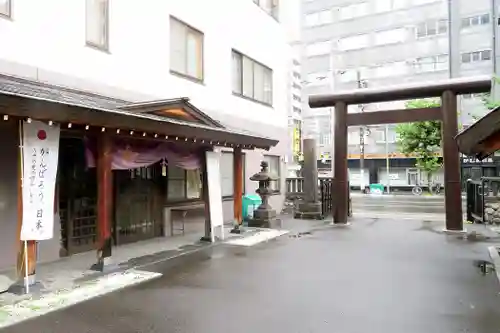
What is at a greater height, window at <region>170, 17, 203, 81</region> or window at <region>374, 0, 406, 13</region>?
window at <region>374, 0, 406, 13</region>

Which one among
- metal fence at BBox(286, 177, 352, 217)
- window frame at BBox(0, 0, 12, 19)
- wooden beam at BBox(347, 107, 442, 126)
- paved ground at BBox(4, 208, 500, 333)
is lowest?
paved ground at BBox(4, 208, 500, 333)

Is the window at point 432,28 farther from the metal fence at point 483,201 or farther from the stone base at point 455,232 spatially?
the stone base at point 455,232

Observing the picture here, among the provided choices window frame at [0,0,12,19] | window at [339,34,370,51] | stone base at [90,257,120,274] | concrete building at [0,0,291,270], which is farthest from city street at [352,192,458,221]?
window at [339,34,370,51]

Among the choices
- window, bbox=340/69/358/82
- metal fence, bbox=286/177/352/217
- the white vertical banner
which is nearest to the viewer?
the white vertical banner

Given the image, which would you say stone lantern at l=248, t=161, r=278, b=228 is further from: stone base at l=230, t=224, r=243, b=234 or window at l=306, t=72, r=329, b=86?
window at l=306, t=72, r=329, b=86

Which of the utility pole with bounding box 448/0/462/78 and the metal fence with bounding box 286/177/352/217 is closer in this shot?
the metal fence with bounding box 286/177/352/217

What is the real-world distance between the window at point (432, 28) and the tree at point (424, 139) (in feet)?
34.9

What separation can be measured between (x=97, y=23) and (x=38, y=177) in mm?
4693

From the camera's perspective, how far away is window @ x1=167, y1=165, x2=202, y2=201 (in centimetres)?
1169

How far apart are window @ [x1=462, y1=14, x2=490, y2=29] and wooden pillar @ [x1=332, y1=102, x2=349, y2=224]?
29.6 m

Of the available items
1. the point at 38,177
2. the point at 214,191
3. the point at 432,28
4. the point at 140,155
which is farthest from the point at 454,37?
the point at 38,177

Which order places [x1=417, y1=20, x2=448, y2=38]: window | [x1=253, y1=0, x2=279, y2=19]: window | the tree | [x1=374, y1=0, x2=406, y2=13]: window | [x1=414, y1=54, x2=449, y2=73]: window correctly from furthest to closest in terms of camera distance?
[x1=374, y1=0, x2=406, y2=13]: window, [x1=417, y1=20, x2=448, y2=38]: window, [x1=414, y1=54, x2=449, y2=73]: window, the tree, [x1=253, y1=0, x2=279, y2=19]: window

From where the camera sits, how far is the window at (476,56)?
35156 mm

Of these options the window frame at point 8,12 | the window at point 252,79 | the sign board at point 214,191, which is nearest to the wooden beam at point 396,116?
the window at point 252,79
